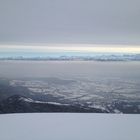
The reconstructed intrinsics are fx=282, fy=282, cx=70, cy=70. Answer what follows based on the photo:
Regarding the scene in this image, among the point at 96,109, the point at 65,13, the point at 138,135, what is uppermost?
the point at 65,13

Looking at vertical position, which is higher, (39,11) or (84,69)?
(39,11)

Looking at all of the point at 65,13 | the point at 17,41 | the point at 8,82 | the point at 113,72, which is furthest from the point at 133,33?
the point at 8,82

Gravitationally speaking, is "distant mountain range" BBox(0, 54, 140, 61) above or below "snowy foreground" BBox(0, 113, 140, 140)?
above

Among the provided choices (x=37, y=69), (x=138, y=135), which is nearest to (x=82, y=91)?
(x=37, y=69)

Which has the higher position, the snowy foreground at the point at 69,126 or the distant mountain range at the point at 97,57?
the distant mountain range at the point at 97,57

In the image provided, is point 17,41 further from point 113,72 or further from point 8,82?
point 113,72

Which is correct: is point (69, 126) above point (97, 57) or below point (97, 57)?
below
